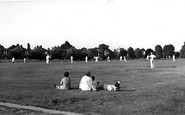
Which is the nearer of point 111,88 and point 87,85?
point 111,88

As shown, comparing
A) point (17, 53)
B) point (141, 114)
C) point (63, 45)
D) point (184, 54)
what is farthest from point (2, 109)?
point (63, 45)

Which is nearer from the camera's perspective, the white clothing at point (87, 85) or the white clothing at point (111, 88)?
the white clothing at point (111, 88)

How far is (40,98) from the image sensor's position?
16.3m

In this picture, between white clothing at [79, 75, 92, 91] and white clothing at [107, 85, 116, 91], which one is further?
white clothing at [79, 75, 92, 91]

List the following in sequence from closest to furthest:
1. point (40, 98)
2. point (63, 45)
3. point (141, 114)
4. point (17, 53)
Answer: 1. point (141, 114)
2. point (40, 98)
3. point (17, 53)
4. point (63, 45)

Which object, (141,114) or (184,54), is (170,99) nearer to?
(141,114)

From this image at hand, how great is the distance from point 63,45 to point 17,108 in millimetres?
175221

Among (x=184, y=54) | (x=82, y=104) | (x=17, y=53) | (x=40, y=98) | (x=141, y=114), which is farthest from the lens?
(x=184, y=54)

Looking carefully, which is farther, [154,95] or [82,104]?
[154,95]

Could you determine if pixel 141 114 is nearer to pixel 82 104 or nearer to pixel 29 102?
pixel 82 104

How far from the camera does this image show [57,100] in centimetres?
1569

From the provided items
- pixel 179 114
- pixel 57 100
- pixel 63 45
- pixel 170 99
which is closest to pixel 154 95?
pixel 170 99

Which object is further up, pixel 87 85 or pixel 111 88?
pixel 87 85

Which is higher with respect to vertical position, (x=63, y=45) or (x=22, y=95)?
(x=63, y=45)
